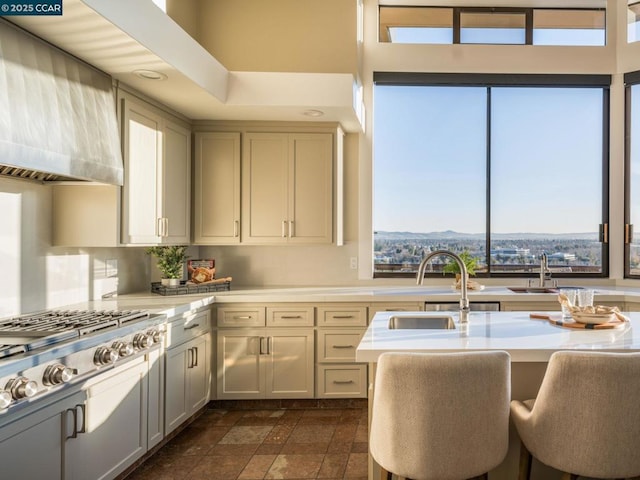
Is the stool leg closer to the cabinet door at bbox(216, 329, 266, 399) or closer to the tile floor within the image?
the tile floor

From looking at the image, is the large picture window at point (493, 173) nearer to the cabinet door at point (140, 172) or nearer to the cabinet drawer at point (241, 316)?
the cabinet drawer at point (241, 316)

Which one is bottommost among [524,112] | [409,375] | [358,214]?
[409,375]

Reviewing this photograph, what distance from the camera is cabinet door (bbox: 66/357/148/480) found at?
2174 millimetres

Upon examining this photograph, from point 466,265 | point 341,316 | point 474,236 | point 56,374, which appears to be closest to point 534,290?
point 466,265

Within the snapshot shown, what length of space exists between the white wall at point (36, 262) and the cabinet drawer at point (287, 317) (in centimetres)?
119

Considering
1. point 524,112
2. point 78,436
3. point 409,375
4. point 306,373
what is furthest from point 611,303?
point 78,436

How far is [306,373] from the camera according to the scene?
376cm

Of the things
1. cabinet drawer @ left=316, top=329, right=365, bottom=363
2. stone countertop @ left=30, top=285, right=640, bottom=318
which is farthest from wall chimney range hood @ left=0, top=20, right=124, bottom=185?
cabinet drawer @ left=316, top=329, right=365, bottom=363

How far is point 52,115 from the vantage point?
230cm

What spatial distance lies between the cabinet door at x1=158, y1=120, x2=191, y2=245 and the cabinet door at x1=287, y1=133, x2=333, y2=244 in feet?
2.78

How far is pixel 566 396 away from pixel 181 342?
2.34 m

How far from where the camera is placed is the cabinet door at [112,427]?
2.17m

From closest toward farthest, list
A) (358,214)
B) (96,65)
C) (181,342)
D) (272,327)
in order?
(96,65) → (181,342) → (272,327) → (358,214)

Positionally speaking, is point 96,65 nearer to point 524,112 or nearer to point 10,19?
point 10,19
